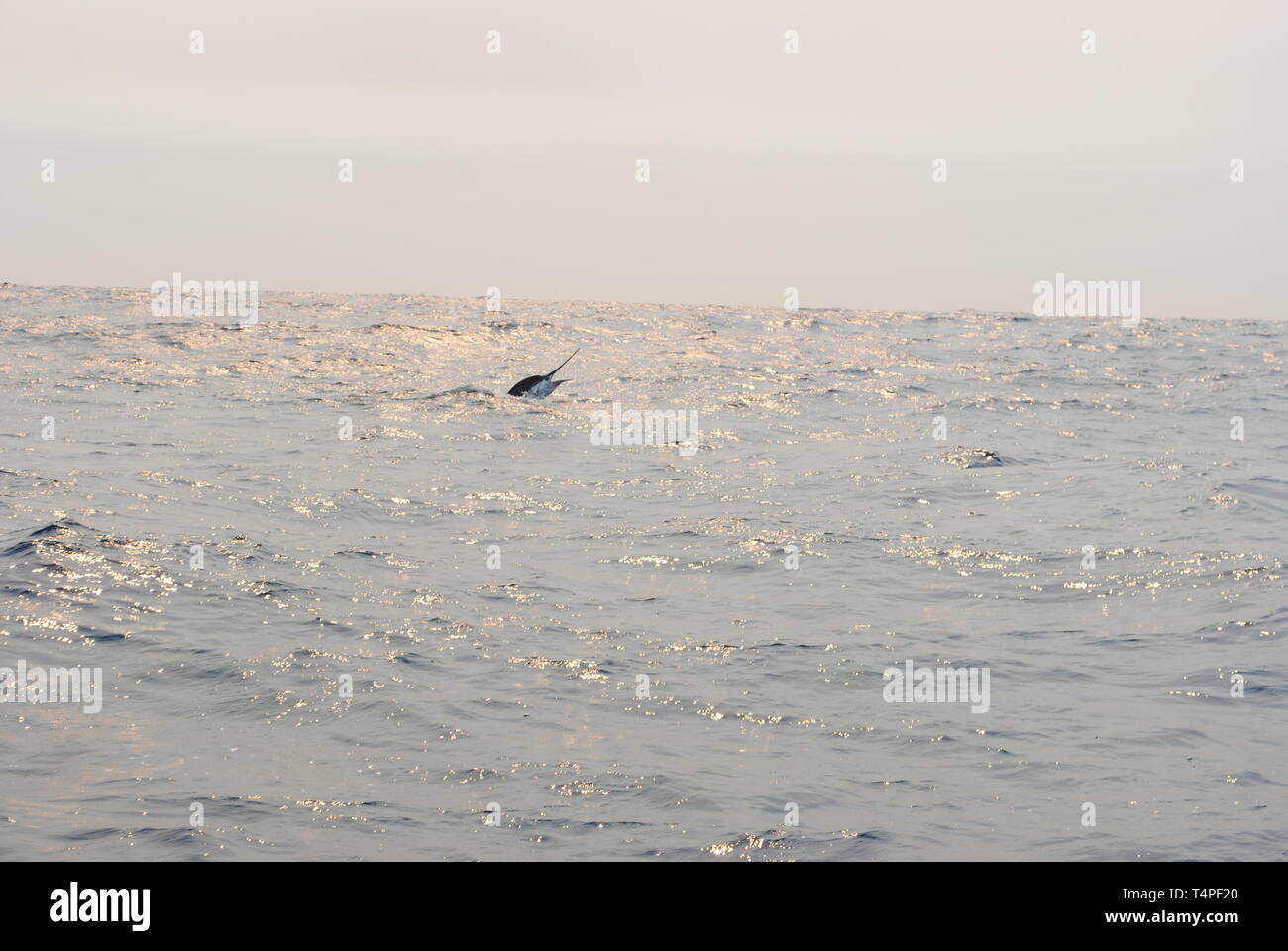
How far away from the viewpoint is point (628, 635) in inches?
514

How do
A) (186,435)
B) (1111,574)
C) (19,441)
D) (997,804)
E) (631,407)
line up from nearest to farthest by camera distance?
(997,804)
(1111,574)
(19,441)
(186,435)
(631,407)

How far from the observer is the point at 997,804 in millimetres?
8758

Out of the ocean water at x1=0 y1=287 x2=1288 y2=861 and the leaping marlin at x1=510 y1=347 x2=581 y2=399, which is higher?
the leaping marlin at x1=510 y1=347 x2=581 y2=399

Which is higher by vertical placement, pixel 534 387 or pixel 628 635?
pixel 534 387

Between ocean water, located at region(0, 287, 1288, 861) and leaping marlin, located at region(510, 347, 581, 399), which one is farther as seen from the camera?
leaping marlin, located at region(510, 347, 581, 399)

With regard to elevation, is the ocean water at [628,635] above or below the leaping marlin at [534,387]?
below

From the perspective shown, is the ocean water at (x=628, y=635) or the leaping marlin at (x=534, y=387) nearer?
the ocean water at (x=628, y=635)

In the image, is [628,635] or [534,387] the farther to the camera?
[534,387]

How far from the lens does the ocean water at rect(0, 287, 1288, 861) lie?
8367mm

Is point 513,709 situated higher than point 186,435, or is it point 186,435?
point 186,435

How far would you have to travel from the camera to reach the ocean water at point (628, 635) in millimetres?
8367
